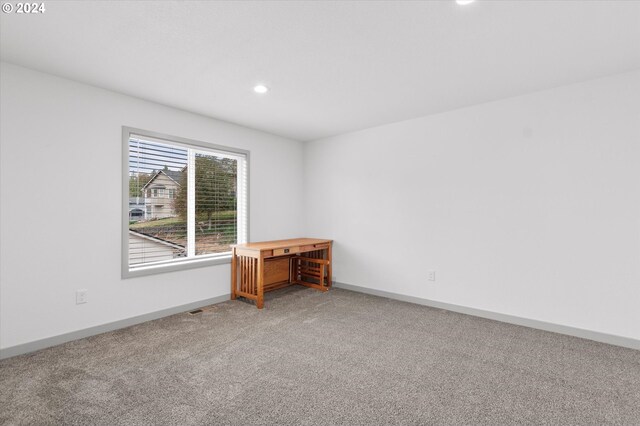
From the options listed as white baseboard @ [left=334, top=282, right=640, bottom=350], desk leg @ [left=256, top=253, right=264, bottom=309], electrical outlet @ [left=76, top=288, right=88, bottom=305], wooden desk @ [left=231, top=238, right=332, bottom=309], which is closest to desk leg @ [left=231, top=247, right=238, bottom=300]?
wooden desk @ [left=231, top=238, right=332, bottom=309]

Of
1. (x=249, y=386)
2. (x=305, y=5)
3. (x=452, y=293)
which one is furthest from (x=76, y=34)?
(x=452, y=293)

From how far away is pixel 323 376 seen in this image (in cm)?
217

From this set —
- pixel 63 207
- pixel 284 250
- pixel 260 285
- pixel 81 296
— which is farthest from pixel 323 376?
pixel 63 207

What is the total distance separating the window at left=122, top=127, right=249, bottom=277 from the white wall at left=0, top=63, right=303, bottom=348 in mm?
130

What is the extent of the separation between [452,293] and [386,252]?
99 cm

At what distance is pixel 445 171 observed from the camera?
146 inches

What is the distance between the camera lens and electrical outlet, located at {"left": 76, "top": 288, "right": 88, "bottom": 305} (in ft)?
9.18

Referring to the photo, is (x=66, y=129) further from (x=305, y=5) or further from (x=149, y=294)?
(x=305, y=5)

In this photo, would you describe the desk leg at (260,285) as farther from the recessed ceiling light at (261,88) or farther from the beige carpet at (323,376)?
the recessed ceiling light at (261,88)

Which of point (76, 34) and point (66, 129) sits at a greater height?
point (76, 34)

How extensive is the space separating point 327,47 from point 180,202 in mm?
2561

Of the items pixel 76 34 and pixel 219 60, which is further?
pixel 219 60

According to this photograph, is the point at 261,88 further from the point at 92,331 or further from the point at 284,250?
the point at 92,331

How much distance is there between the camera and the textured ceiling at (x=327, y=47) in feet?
6.13
